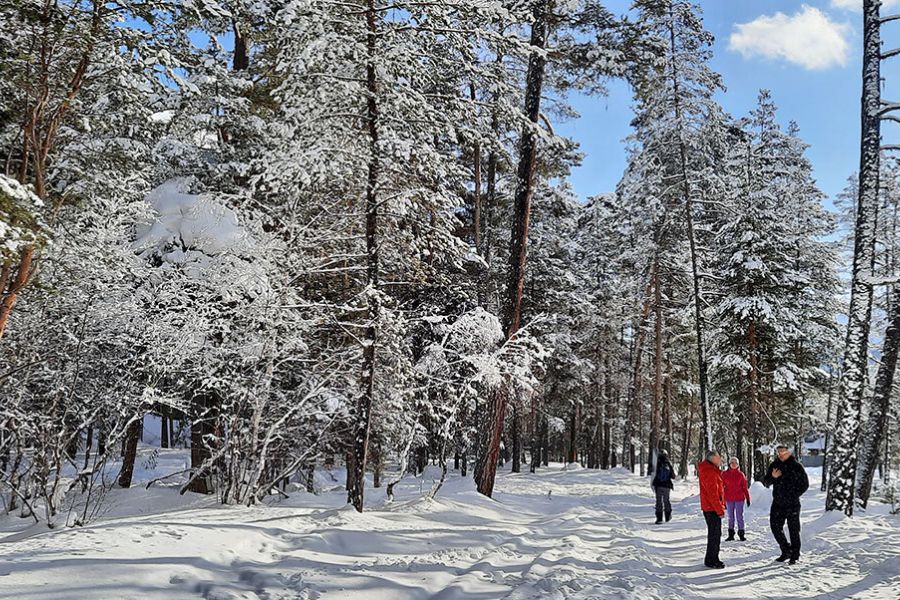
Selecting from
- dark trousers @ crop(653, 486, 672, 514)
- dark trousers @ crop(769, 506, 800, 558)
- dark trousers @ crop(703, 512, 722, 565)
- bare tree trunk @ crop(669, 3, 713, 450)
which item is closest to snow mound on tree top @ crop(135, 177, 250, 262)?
dark trousers @ crop(703, 512, 722, 565)

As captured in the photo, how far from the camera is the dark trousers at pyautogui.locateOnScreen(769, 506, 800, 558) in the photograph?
Answer: 7.92 m

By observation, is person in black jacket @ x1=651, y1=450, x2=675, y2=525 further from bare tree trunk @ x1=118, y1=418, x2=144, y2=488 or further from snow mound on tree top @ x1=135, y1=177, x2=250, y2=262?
bare tree trunk @ x1=118, y1=418, x2=144, y2=488

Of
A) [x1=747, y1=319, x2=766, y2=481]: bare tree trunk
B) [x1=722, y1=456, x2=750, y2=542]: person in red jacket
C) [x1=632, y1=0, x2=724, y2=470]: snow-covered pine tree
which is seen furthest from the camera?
[x1=747, y1=319, x2=766, y2=481]: bare tree trunk

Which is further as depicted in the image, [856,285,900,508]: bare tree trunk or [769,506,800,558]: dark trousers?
[856,285,900,508]: bare tree trunk

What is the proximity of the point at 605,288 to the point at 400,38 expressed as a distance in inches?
1050

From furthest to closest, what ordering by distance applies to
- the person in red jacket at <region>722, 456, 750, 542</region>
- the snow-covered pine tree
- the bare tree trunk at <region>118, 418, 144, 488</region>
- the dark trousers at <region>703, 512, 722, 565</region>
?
1. the snow-covered pine tree
2. the bare tree trunk at <region>118, 418, 144, 488</region>
3. the person in red jacket at <region>722, 456, 750, 542</region>
4. the dark trousers at <region>703, 512, 722, 565</region>

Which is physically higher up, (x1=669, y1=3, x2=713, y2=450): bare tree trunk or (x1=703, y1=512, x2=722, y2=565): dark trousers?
(x1=669, y1=3, x2=713, y2=450): bare tree trunk

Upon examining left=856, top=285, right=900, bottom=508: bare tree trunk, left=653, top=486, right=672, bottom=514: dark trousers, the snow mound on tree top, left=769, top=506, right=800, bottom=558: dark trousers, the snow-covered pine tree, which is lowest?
left=653, top=486, right=672, bottom=514: dark trousers

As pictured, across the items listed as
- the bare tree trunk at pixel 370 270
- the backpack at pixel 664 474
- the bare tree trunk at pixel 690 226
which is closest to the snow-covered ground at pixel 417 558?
the bare tree trunk at pixel 370 270

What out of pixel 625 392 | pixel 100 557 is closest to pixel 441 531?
pixel 100 557

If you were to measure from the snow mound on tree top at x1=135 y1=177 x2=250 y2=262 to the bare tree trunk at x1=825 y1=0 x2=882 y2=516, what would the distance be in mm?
11637

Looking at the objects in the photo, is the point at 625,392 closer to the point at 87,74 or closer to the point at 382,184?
the point at 382,184

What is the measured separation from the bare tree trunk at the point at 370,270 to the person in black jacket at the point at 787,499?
5.78m

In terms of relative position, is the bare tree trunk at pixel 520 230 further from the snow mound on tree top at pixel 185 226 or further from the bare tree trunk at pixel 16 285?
the bare tree trunk at pixel 16 285
